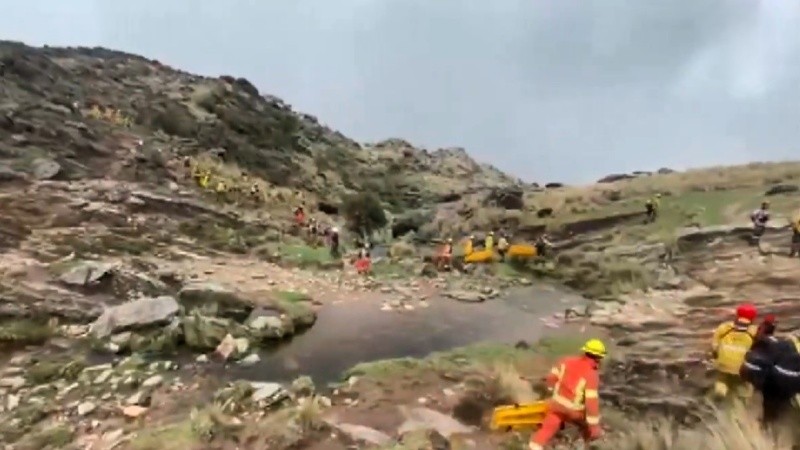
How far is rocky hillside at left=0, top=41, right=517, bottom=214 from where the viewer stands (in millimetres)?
25125

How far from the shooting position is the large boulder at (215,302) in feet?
51.6

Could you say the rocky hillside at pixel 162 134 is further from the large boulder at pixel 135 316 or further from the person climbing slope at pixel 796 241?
the person climbing slope at pixel 796 241

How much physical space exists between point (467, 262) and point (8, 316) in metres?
15.4

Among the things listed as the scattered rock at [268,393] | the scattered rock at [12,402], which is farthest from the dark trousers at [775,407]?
the scattered rock at [12,402]

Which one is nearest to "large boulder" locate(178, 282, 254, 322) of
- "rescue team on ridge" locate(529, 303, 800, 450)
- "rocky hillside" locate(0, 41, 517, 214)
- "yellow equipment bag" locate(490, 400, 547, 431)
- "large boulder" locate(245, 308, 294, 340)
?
"large boulder" locate(245, 308, 294, 340)

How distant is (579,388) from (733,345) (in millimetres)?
2172

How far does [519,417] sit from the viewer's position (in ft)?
30.5

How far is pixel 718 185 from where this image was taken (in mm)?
32625

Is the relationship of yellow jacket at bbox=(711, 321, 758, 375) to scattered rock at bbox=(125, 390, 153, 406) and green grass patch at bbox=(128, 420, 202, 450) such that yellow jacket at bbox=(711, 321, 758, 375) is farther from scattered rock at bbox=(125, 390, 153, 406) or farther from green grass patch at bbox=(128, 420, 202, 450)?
scattered rock at bbox=(125, 390, 153, 406)

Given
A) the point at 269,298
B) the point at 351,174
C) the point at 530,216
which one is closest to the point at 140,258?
the point at 269,298

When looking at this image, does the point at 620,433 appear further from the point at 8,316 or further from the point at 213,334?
the point at 8,316

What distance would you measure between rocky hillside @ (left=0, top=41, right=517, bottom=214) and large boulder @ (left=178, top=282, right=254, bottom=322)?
902 centimetres

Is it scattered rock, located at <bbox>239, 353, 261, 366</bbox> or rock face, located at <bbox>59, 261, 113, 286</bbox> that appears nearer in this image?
scattered rock, located at <bbox>239, 353, 261, 366</bbox>

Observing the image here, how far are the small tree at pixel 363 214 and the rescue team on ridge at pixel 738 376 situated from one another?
28.0 metres
